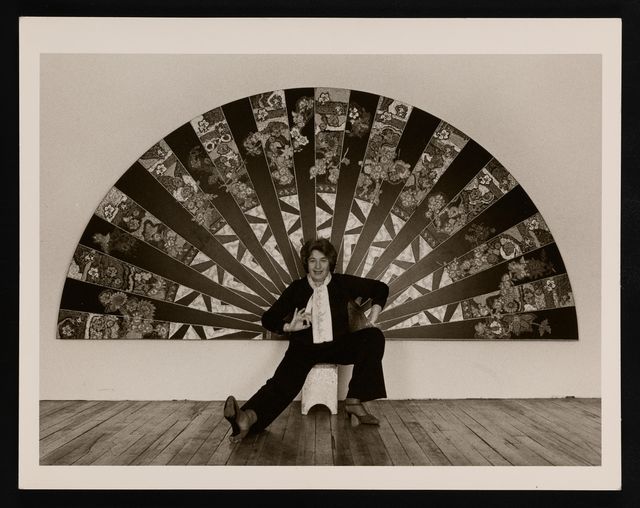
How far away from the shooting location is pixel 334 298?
128 inches

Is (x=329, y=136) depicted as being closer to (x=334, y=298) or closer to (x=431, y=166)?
(x=431, y=166)

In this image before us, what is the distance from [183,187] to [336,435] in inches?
59.9

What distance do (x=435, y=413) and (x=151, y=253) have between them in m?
1.68

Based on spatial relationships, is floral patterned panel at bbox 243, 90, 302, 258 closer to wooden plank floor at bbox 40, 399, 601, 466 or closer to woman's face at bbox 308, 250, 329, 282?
woman's face at bbox 308, 250, 329, 282

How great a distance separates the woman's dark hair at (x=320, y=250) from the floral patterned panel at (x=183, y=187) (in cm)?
49

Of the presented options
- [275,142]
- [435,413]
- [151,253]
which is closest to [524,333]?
[435,413]

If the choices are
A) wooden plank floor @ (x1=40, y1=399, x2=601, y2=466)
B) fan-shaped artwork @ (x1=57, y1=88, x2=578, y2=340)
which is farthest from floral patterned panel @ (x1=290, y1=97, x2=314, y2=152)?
wooden plank floor @ (x1=40, y1=399, x2=601, y2=466)

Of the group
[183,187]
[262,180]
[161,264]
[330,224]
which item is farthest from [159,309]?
[330,224]

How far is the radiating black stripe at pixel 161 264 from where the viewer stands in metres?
3.41

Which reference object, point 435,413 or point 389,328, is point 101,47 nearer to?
point 389,328

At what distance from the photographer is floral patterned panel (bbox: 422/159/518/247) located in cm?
344

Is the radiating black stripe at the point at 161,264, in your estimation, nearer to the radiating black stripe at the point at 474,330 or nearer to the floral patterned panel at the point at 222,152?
the floral patterned panel at the point at 222,152

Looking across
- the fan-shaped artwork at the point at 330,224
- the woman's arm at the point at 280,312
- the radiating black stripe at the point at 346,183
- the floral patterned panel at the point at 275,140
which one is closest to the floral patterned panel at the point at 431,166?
the fan-shaped artwork at the point at 330,224
